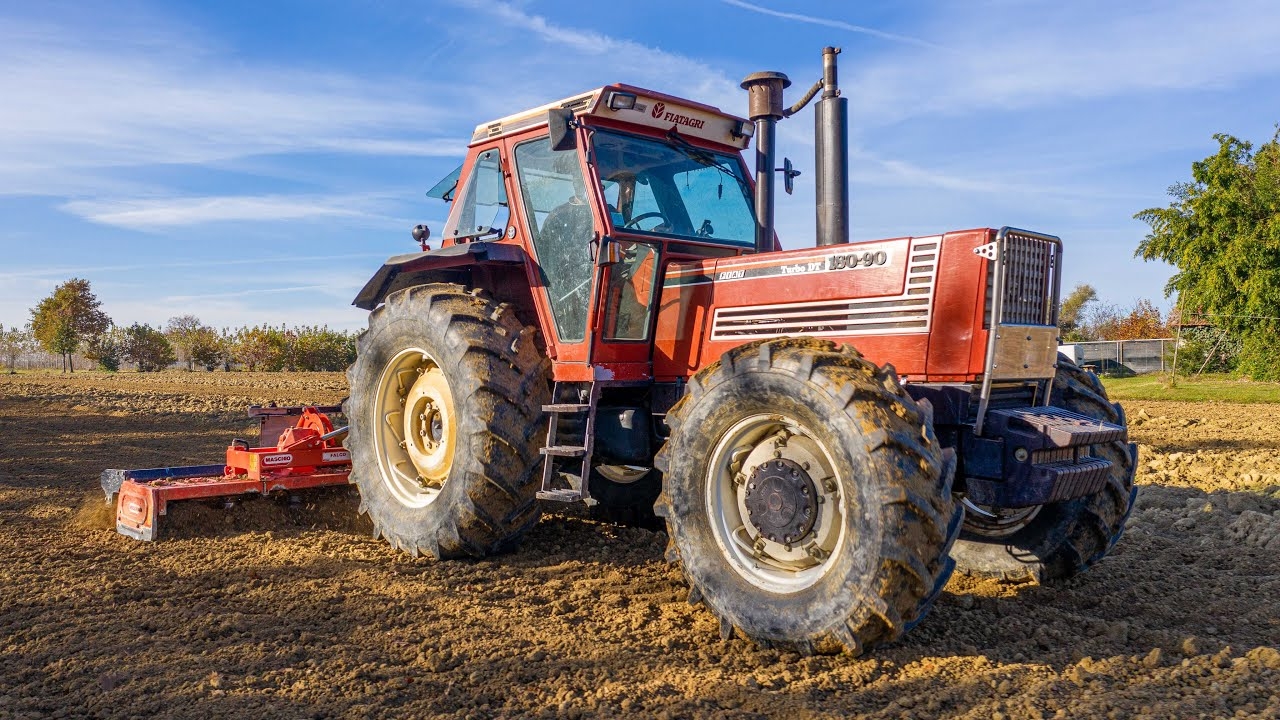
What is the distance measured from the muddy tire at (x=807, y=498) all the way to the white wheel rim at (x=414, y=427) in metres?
2.02

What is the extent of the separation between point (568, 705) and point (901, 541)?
53.9 inches

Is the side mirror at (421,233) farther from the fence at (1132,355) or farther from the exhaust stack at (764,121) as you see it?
the fence at (1132,355)

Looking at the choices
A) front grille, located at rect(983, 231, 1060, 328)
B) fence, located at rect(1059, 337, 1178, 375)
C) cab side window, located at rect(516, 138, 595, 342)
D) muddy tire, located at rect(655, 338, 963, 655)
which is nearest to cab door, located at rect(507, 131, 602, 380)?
cab side window, located at rect(516, 138, 595, 342)

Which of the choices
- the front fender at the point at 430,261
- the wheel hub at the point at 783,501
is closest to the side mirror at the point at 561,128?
the front fender at the point at 430,261

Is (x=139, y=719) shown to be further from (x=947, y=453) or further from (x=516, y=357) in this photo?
(x=947, y=453)

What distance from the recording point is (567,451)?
199 inches

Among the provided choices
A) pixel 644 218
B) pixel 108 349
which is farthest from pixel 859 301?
pixel 108 349

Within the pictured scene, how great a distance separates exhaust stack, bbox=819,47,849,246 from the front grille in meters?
1.02

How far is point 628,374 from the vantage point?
17.8ft

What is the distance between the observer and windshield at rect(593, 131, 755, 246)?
550 centimetres

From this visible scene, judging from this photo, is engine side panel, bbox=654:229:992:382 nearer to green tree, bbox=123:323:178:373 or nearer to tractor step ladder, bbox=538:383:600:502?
tractor step ladder, bbox=538:383:600:502

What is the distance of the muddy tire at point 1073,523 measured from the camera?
4.78 meters

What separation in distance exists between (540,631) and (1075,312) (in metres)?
54.8

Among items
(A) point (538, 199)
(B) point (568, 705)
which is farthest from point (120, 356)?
(B) point (568, 705)
